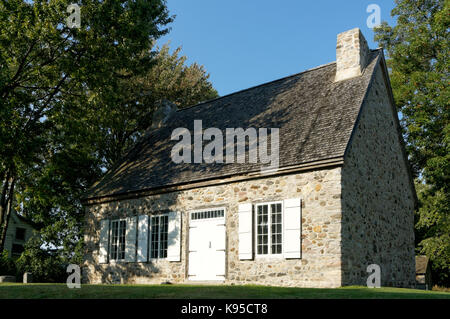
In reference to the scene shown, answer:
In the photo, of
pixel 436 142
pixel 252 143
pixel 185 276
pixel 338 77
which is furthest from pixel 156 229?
pixel 436 142

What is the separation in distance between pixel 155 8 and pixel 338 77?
8.30m

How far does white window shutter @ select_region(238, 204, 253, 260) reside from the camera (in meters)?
13.2

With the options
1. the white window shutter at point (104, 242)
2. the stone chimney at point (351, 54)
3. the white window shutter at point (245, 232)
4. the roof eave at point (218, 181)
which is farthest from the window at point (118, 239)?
the stone chimney at point (351, 54)

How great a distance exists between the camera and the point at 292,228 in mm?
12492

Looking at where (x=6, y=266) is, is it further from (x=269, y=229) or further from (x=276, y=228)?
(x=276, y=228)

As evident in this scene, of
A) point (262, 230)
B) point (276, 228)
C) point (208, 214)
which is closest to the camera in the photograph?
point (276, 228)

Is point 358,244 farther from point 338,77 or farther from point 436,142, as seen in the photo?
point 436,142

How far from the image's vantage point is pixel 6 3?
1475cm

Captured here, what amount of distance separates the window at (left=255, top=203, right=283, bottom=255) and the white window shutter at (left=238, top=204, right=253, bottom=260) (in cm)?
20

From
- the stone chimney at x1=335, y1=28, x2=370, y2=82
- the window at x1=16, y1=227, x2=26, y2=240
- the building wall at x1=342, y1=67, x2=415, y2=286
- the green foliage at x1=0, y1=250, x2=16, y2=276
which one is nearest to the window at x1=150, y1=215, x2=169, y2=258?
the building wall at x1=342, y1=67, x2=415, y2=286

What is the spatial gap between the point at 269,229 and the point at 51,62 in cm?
1003

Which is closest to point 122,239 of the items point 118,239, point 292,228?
point 118,239

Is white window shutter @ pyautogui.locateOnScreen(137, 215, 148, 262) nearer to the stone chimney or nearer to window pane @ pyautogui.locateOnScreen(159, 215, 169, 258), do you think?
window pane @ pyautogui.locateOnScreen(159, 215, 169, 258)

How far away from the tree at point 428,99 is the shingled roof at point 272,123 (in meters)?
5.33
